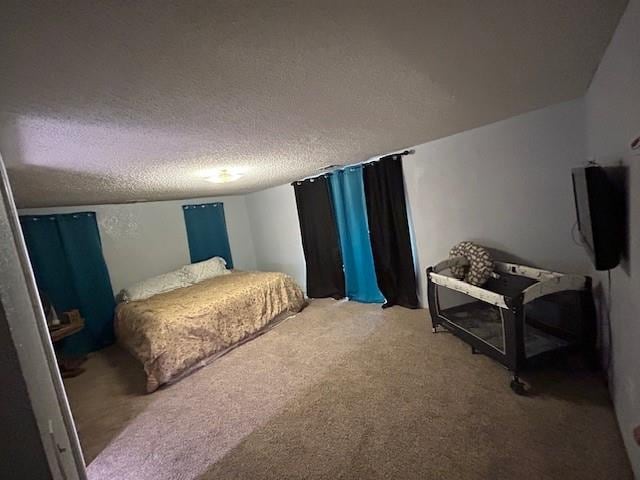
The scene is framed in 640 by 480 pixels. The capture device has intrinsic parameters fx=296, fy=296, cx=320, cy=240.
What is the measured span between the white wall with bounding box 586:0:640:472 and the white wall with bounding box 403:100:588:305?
1.76 feet

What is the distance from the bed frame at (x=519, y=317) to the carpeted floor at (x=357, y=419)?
19 cm

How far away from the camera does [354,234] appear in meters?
3.95

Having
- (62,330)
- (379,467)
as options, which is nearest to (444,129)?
(379,467)

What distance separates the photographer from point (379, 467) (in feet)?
5.08

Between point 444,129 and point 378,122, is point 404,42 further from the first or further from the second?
point 444,129

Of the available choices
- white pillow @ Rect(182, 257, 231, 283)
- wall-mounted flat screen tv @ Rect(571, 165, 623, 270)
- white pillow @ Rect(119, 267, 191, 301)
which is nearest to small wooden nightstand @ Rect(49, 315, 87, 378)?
white pillow @ Rect(119, 267, 191, 301)

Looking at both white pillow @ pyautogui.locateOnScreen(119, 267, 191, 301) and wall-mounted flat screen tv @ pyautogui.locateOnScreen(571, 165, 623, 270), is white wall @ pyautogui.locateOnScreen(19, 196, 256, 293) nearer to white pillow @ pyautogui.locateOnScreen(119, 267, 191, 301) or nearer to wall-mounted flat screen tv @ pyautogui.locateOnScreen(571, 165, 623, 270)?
white pillow @ pyautogui.locateOnScreen(119, 267, 191, 301)

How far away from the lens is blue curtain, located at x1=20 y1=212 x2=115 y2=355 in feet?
11.3

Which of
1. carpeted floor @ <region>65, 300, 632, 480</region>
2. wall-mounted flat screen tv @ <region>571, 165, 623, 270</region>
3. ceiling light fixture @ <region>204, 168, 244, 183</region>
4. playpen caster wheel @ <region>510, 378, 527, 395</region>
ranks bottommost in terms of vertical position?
carpeted floor @ <region>65, 300, 632, 480</region>

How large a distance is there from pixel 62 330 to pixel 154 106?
3198 millimetres

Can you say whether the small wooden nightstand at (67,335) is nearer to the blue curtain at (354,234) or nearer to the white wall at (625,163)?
the blue curtain at (354,234)

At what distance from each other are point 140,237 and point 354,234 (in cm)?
310

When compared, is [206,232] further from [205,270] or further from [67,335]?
[67,335]

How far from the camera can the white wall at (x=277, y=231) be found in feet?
15.9
